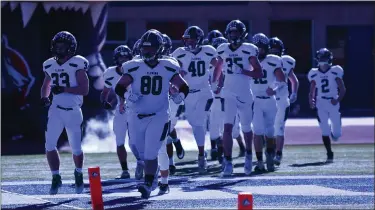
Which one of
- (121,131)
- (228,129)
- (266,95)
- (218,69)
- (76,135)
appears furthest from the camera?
(266,95)

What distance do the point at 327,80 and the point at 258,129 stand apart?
9.21ft

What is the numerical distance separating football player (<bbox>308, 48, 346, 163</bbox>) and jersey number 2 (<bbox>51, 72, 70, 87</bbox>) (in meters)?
6.43

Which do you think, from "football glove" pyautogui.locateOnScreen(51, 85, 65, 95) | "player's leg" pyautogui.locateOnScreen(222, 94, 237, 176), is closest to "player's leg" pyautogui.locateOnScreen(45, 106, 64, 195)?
"football glove" pyautogui.locateOnScreen(51, 85, 65, 95)

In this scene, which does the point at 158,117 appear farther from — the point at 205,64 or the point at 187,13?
the point at 187,13

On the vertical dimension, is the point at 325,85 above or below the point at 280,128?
above

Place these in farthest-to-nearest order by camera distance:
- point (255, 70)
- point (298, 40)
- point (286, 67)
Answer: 1. point (298, 40)
2. point (286, 67)
3. point (255, 70)

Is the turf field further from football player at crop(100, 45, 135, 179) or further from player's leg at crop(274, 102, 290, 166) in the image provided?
football player at crop(100, 45, 135, 179)

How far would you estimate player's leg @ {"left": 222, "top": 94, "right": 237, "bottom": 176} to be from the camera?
1478 centimetres

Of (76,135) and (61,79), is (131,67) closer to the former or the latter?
(61,79)

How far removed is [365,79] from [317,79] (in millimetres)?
18890

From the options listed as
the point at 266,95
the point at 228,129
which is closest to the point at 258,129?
the point at 266,95

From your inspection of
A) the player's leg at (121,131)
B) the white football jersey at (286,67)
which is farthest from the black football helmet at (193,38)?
the white football jersey at (286,67)

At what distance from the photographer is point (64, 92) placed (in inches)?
498

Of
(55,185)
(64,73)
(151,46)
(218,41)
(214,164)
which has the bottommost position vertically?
(214,164)
